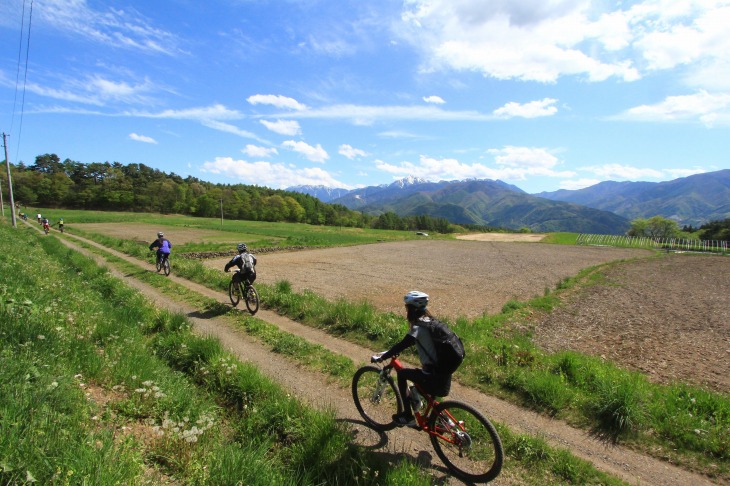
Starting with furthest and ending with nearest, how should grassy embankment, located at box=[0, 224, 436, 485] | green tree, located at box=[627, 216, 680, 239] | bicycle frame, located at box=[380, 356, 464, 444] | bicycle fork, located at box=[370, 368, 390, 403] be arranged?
1. green tree, located at box=[627, 216, 680, 239]
2. bicycle fork, located at box=[370, 368, 390, 403]
3. bicycle frame, located at box=[380, 356, 464, 444]
4. grassy embankment, located at box=[0, 224, 436, 485]

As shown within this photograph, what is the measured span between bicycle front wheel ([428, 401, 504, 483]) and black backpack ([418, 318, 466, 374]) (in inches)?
26.8

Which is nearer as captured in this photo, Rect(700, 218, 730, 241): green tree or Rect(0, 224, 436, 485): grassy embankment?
Rect(0, 224, 436, 485): grassy embankment

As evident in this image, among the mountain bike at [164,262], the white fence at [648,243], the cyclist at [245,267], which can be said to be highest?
the cyclist at [245,267]

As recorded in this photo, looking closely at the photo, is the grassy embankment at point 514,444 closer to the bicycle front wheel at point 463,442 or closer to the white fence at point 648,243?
the bicycle front wheel at point 463,442

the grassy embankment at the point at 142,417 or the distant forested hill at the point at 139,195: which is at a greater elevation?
the distant forested hill at the point at 139,195

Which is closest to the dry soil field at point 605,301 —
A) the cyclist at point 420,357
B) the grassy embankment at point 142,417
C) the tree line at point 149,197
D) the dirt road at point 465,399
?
the dirt road at point 465,399

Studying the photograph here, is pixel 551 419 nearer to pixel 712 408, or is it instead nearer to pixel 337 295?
pixel 712 408

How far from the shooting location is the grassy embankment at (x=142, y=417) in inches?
117

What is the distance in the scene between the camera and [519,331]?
11.6 meters

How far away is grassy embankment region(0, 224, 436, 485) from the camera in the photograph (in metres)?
2.96

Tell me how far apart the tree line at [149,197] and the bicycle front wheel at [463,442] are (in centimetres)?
13141

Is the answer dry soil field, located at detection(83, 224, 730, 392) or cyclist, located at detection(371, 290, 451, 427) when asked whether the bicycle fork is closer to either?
cyclist, located at detection(371, 290, 451, 427)

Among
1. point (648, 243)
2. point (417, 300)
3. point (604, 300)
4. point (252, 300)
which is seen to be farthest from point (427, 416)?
point (648, 243)

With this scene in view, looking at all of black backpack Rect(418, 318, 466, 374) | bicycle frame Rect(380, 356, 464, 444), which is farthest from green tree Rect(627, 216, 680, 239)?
black backpack Rect(418, 318, 466, 374)
